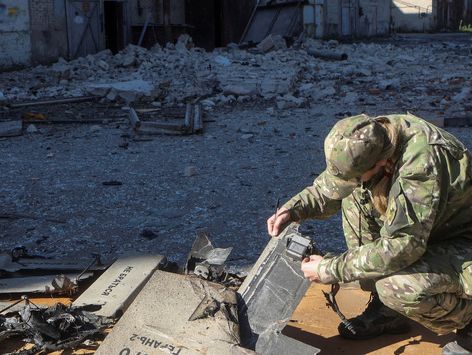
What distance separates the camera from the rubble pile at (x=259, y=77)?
11.1 m

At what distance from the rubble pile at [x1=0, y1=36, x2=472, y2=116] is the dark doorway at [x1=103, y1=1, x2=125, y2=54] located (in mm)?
1912

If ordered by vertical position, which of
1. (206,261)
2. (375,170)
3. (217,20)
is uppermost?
(217,20)

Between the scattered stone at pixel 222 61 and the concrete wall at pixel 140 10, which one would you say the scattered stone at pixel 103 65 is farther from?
the concrete wall at pixel 140 10

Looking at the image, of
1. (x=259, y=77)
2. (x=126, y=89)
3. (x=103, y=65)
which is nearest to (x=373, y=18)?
(x=103, y=65)

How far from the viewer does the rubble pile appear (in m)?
11.1

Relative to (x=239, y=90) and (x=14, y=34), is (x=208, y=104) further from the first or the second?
(x=14, y=34)

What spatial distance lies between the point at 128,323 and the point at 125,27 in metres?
17.7

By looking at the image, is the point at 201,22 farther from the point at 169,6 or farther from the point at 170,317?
the point at 170,317

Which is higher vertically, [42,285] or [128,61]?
[128,61]

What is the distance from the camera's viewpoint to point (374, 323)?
3.00 m

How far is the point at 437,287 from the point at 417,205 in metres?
0.37

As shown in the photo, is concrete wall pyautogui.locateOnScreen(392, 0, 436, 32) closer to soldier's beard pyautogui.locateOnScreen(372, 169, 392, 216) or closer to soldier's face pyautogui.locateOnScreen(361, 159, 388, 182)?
soldier's beard pyautogui.locateOnScreen(372, 169, 392, 216)

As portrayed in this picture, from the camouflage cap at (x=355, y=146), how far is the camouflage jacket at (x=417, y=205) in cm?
11

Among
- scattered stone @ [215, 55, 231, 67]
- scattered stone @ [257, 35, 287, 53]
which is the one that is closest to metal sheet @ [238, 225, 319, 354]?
scattered stone @ [215, 55, 231, 67]
